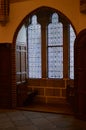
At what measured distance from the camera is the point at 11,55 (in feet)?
25.8

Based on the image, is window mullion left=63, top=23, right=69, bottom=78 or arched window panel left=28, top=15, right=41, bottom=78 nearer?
window mullion left=63, top=23, right=69, bottom=78

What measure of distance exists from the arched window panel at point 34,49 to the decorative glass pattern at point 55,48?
0.38 m

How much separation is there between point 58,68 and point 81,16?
255cm

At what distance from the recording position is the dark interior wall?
7.89m

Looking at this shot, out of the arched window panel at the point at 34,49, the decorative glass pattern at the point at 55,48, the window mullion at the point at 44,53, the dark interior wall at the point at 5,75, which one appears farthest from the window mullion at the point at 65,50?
the dark interior wall at the point at 5,75

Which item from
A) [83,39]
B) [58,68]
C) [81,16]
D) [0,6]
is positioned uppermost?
[0,6]

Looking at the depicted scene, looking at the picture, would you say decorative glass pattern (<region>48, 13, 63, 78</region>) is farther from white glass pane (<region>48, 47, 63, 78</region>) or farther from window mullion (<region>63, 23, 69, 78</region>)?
window mullion (<region>63, 23, 69, 78</region>)

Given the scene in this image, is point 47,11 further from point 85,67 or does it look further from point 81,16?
point 85,67

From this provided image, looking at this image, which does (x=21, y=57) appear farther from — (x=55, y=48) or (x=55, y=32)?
(x=55, y=32)

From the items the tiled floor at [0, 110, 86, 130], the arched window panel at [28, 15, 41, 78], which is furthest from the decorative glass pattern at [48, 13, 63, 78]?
the tiled floor at [0, 110, 86, 130]

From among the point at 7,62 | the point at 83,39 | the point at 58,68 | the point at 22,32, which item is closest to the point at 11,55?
the point at 7,62

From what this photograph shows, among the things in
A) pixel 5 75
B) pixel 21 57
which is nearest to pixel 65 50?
pixel 21 57

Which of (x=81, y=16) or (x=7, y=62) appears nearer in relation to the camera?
(x=81, y=16)

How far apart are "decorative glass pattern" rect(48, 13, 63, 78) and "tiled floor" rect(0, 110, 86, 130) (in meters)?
1.98
